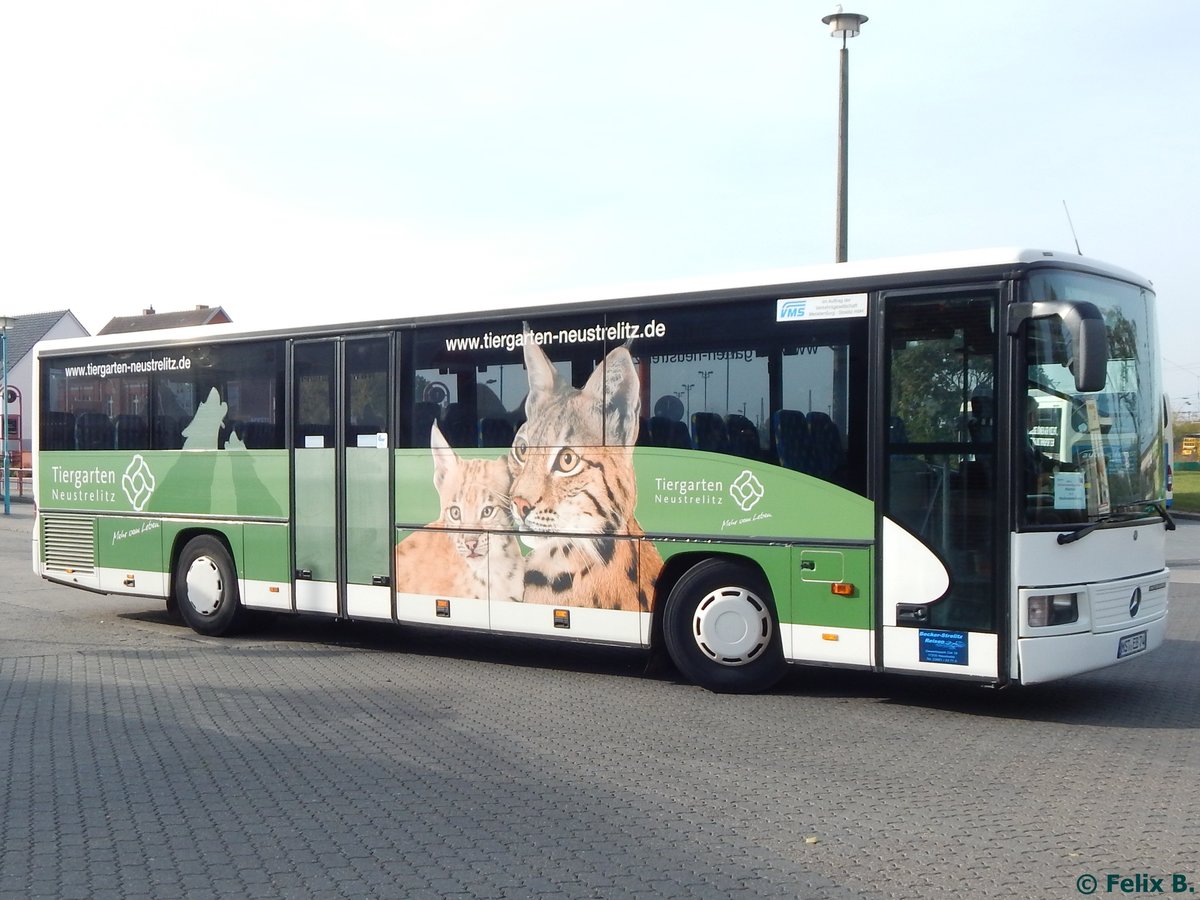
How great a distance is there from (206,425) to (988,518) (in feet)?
26.6

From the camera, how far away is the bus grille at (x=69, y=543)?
14125 mm

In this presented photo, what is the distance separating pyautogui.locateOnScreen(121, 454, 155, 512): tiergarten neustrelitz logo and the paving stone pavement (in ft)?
8.31

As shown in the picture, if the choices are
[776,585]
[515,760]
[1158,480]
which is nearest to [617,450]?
[776,585]

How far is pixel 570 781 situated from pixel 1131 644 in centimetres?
438

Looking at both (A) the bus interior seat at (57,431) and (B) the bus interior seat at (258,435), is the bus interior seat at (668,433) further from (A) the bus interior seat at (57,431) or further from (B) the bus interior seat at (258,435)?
(A) the bus interior seat at (57,431)

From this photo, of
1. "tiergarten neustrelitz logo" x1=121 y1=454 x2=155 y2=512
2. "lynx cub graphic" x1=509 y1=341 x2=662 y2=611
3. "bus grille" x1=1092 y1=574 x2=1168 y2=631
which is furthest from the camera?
"tiergarten neustrelitz logo" x1=121 y1=454 x2=155 y2=512

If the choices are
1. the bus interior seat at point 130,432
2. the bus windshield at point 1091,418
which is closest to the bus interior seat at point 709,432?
the bus windshield at point 1091,418

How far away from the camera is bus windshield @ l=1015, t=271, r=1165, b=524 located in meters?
8.42

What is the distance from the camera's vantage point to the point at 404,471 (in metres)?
11.4

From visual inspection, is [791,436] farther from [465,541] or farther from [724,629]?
[465,541]

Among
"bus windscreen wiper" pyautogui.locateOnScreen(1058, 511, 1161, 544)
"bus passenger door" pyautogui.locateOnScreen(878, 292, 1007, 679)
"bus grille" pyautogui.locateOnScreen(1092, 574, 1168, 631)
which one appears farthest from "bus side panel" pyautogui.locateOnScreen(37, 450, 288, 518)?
"bus grille" pyautogui.locateOnScreen(1092, 574, 1168, 631)

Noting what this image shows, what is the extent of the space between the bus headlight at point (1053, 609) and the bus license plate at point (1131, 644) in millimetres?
568

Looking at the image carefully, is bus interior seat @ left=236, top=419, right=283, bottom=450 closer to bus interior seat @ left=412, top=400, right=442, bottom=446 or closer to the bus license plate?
bus interior seat @ left=412, top=400, right=442, bottom=446

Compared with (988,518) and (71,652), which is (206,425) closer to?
(71,652)
